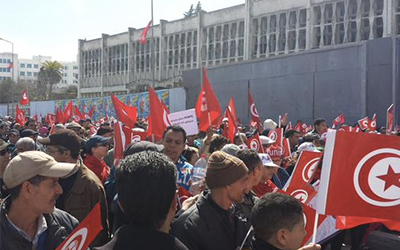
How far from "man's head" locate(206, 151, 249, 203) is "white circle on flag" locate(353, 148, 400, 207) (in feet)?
2.31

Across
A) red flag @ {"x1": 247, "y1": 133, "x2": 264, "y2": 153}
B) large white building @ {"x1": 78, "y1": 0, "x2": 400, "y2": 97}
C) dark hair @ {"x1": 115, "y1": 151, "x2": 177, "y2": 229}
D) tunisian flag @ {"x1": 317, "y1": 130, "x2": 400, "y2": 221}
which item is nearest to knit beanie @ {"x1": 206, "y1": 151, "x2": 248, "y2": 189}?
tunisian flag @ {"x1": 317, "y1": 130, "x2": 400, "y2": 221}

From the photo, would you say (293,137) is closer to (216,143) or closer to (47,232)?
(216,143)

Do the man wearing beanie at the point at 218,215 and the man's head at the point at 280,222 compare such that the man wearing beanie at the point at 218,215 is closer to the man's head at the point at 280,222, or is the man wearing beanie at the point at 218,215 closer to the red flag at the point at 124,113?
the man's head at the point at 280,222

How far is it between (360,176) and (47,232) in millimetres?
1870

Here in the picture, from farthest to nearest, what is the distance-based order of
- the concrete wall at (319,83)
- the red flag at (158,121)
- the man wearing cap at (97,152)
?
the concrete wall at (319,83), the red flag at (158,121), the man wearing cap at (97,152)

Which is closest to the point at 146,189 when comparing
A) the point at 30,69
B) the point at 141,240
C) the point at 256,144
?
the point at 141,240

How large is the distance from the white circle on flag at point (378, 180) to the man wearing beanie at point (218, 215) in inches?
28.3

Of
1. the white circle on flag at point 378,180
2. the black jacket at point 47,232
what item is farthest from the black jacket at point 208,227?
the white circle on flag at point 378,180

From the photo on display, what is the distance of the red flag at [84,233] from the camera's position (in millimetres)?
2467

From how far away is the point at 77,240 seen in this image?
2.51 meters

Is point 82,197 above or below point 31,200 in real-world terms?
below

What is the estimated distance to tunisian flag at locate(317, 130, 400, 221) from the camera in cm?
286

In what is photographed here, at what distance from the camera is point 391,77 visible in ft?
63.9

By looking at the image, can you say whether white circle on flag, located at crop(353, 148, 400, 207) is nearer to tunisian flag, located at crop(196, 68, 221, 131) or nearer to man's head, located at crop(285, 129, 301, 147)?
man's head, located at crop(285, 129, 301, 147)
